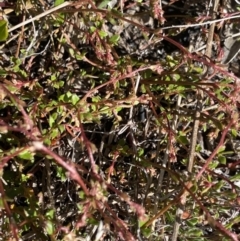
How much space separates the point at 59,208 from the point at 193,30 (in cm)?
88

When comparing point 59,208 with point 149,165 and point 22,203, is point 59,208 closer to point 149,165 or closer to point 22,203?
point 22,203

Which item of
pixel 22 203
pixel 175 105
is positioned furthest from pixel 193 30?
pixel 22 203

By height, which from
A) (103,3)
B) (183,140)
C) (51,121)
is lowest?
(183,140)

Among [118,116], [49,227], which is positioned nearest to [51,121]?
[118,116]

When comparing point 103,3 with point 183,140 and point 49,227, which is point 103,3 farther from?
point 49,227

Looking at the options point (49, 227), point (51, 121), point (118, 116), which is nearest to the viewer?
point (49, 227)

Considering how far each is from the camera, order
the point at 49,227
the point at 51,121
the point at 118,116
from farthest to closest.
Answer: the point at 118,116
the point at 51,121
the point at 49,227

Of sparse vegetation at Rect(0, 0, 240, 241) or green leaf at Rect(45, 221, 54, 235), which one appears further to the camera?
sparse vegetation at Rect(0, 0, 240, 241)

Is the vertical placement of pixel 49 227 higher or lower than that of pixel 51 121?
lower

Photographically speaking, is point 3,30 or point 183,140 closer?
point 3,30

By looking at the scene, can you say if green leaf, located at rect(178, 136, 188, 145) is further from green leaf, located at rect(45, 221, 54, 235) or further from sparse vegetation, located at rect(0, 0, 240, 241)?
green leaf, located at rect(45, 221, 54, 235)

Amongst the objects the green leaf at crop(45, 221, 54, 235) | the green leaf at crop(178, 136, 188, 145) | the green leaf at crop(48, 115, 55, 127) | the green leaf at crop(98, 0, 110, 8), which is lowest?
the green leaf at crop(178, 136, 188, 145)

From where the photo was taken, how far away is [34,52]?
6.22ft

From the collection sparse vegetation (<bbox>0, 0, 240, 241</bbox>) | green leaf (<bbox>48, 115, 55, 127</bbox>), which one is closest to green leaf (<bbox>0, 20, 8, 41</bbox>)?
sparse vegetation (<bbox>0, 0, 240, 241</bbox>)
